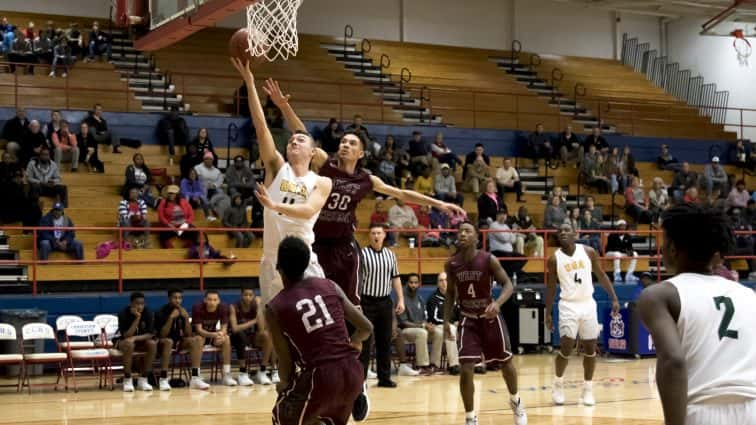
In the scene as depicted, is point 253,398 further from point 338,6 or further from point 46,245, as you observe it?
point 338,6

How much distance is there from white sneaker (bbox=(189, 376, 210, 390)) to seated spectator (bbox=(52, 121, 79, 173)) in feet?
21.7

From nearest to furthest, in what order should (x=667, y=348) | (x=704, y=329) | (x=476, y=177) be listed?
1. (x=667, y=348)
2. (x=704, y=329)
3. (x=476, y=177)

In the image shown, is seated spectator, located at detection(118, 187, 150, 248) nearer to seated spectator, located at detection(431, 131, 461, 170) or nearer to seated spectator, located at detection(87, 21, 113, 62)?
seated spectator, located at detection(87, 21, 113, 62)

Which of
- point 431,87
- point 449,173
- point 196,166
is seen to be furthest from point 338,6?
point 196,166

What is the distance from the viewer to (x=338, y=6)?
30.5 meters

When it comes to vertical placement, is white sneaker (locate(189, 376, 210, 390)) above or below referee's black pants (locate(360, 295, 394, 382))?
below

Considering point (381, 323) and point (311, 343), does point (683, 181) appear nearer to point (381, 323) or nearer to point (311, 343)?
point (381, 323)

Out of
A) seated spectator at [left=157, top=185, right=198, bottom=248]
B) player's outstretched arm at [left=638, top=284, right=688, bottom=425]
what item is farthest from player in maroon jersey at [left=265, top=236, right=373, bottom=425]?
seated spectator at [left=157, top=185, right=198, bottom=248]

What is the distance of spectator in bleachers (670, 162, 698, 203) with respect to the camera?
2542 centimetres

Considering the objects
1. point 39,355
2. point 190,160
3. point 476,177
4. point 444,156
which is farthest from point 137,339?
point 444,156

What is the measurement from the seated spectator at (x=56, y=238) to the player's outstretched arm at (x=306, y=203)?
10.1 metres

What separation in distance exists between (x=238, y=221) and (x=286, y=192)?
11.4m

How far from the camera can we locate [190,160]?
20.3 metres

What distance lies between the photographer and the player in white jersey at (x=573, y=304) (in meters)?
12.3
